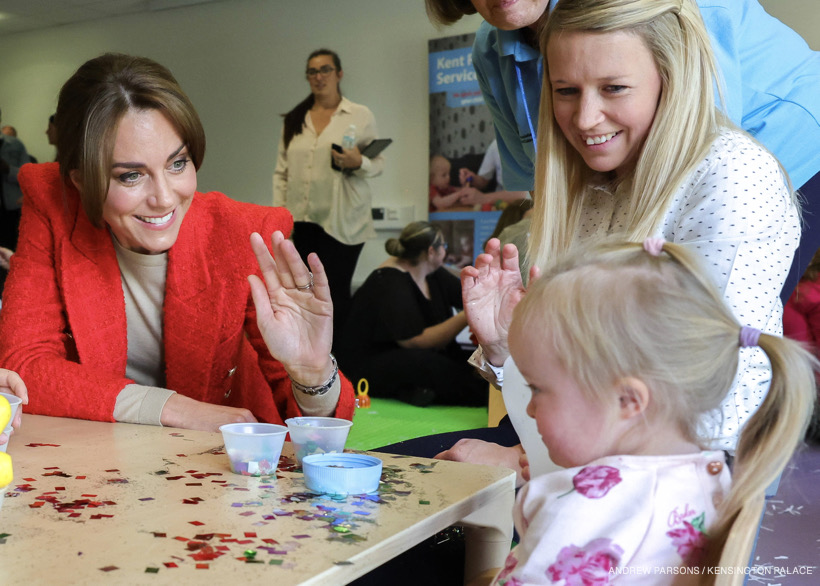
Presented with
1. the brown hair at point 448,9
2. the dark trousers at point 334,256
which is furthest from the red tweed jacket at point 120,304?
the dark trousers at point 334,256

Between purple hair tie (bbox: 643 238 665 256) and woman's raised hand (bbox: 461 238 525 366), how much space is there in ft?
1.51

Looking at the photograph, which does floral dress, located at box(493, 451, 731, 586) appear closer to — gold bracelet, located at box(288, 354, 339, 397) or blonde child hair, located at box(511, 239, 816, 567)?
blonde child hair, located at box(511, 239, 816, 567)

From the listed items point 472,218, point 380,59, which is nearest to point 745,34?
point 472,218

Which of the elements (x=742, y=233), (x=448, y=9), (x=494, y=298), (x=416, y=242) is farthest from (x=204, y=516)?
(x=416, y=242)

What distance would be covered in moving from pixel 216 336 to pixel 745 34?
1124mm

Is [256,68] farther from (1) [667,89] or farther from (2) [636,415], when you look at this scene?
(2) [636,415]

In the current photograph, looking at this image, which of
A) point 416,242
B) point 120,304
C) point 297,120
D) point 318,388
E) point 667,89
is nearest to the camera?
point 667,89

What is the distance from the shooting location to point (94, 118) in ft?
4.96

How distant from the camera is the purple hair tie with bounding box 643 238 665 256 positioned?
34.2 inches

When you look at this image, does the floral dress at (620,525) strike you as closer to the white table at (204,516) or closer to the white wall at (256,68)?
the white table at (204,516)

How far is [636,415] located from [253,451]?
1.45 ft

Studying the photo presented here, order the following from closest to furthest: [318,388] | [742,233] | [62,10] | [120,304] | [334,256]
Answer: [742,233] < [318,388] < [120,304] < [334,256] < [62,10]

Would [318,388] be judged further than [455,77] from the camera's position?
No

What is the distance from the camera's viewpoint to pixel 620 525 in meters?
0.76
